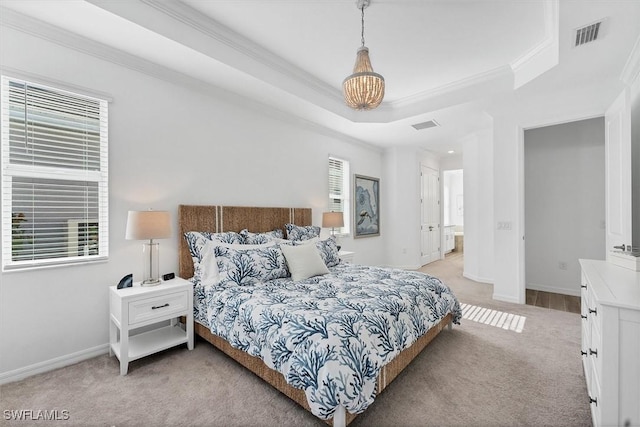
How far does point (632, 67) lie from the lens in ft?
8.23

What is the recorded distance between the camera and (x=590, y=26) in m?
2.17

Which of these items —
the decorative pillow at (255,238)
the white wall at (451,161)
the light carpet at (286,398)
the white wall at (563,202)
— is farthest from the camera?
the white wall at (451,161)

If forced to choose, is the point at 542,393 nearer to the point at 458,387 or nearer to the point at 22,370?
the point at 458,387

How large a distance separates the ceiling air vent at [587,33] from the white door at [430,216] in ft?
13.1

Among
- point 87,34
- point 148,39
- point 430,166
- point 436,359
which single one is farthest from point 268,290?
point 430,166

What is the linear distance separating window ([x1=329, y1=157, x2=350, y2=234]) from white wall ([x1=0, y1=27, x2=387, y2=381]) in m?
1.09

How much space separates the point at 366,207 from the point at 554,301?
3134 mm

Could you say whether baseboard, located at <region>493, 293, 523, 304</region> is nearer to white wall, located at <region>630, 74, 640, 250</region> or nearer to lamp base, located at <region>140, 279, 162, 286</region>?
white wall, located at <region>630, 74, 640, 250</region>

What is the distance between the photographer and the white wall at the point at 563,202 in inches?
159

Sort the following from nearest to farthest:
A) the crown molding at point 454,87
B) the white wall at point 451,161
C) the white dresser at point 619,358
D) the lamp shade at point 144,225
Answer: the white dresser at point 619,358 → the lamp shade at point 144,225 → the crown molding at point 454,87 → the white wall at point 451,161

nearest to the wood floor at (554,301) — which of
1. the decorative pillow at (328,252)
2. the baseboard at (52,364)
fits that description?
the decorative pillow at (328,252)

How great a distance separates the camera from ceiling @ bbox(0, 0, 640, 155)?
7.07 feet

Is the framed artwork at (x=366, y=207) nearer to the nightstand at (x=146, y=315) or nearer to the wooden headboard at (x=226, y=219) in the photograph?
the wooden headboard at (x=226, y=219)

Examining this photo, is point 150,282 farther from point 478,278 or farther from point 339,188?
point 478,278
